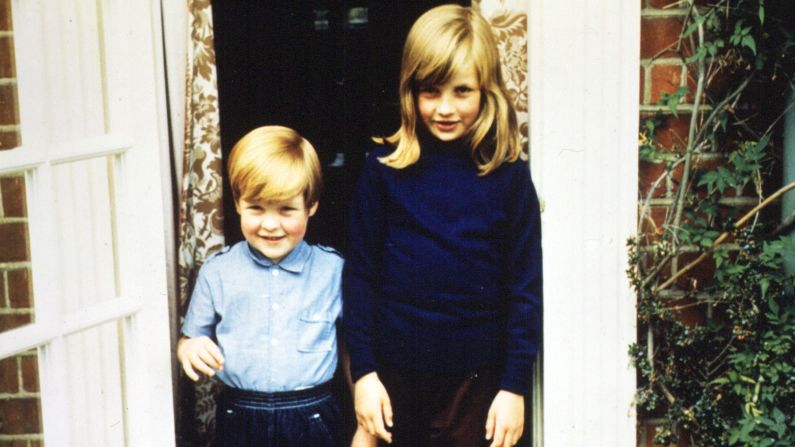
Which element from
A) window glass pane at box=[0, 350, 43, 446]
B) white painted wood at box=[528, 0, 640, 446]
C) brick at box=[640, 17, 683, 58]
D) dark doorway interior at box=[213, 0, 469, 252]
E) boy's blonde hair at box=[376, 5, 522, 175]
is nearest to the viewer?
boy's blonde hair at box=[376, 5, 522, 175]

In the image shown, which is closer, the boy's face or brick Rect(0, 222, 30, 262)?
the boy's face

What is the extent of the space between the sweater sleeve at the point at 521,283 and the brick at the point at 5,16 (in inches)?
53.7

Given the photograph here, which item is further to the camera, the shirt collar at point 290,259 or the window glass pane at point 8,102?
the window glass pane at point 8,102

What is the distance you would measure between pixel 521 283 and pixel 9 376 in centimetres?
148

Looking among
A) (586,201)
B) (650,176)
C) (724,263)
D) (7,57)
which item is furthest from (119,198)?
(724,263)

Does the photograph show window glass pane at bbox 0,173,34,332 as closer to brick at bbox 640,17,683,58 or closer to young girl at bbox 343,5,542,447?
young girl at bbox 343,5,542,447

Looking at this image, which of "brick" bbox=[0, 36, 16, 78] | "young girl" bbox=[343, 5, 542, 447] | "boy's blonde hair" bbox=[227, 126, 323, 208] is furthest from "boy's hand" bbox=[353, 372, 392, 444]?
"brick" bbox=[0, 36, 16, 78]

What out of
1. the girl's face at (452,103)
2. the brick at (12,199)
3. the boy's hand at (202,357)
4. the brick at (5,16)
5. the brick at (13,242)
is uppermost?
the brick at (5,16)

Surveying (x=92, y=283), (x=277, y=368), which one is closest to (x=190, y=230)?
(x=92, y=283)

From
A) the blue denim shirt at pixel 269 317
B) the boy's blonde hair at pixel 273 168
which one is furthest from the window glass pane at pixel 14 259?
the boy's blonde hair at pixel 273 168

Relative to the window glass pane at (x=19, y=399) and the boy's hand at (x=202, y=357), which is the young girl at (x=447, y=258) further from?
the window glass pane at (x=19, y=399)

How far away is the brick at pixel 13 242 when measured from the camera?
2605mm

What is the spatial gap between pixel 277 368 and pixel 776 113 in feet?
4.84

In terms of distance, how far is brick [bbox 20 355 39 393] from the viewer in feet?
8.73
